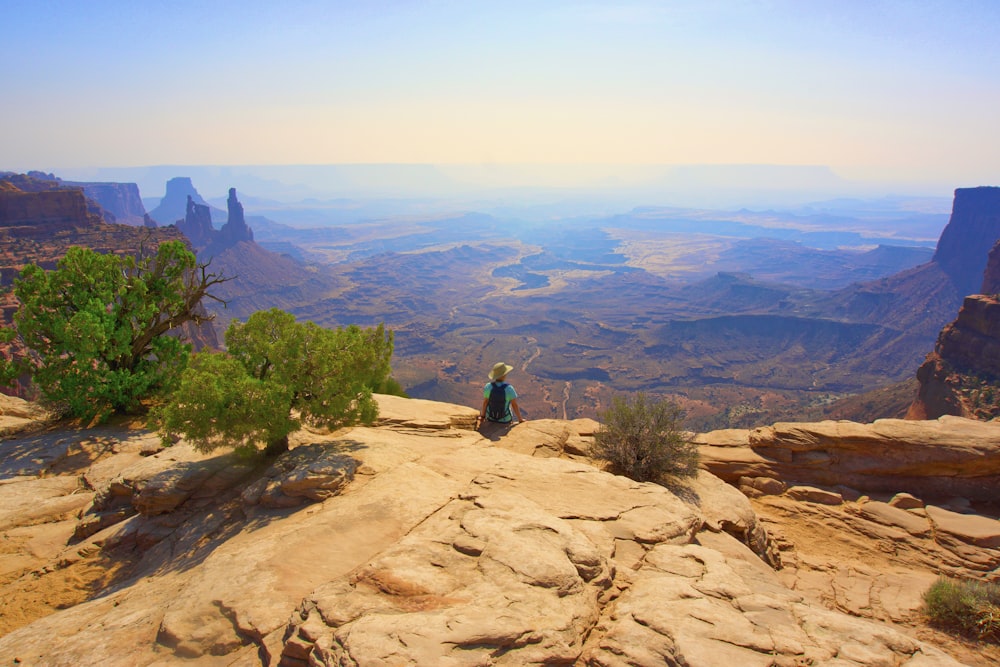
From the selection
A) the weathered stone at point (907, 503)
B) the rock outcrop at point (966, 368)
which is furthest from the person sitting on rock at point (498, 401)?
the rock outcrop at point (966, 368)

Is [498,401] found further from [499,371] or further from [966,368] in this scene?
[966,368]

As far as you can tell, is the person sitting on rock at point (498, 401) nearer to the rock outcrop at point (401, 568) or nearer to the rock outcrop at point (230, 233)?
the rock outcrop at point (401, 568)

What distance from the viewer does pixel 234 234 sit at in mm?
160125

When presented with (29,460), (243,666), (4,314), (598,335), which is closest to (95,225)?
(4,314)

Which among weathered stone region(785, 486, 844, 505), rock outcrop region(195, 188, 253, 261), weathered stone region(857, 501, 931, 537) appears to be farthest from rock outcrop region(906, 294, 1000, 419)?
rock outcrop region(195, 188, 253, 261)

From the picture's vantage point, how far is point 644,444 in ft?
34.2

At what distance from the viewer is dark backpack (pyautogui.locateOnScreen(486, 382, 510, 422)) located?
1253cm

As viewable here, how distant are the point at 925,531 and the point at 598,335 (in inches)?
4520

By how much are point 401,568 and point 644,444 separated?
250 inches

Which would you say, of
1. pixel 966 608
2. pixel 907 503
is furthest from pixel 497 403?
pixel 907 503

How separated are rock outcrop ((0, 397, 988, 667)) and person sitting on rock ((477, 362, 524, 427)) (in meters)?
2.29

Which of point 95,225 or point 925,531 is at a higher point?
point 95,225

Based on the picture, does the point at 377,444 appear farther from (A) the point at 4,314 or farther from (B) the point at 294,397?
(A) the point at 4,314

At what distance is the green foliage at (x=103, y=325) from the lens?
12.3 meters
